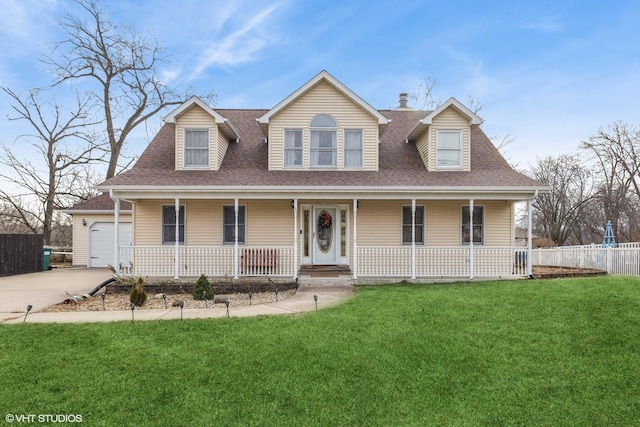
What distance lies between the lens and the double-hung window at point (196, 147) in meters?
14.1

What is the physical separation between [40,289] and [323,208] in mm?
9125

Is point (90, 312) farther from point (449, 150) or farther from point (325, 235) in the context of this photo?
point (449, 150)

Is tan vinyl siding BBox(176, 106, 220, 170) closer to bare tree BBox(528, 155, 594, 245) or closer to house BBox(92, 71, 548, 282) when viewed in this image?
house BBox(92, 71, 548, 282)

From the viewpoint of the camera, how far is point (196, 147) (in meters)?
14.1

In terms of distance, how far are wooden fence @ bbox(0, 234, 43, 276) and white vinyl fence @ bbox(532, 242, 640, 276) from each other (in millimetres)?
22555

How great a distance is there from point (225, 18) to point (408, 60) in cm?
1194

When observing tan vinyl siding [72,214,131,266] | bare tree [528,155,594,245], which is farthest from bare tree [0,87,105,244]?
bare tree [528,155,594,245]

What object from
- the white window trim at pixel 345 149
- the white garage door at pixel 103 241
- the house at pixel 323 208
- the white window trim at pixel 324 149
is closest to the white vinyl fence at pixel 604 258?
the house at pixel 323 208

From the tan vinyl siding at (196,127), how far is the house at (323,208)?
0.04 metres

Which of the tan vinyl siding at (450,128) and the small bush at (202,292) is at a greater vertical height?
the tan vinyl siding at (450,128)

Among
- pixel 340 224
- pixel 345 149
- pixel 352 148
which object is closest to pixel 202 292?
pixel 340 224

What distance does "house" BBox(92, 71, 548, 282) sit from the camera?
42.1 ft

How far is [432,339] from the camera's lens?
21.4 ft

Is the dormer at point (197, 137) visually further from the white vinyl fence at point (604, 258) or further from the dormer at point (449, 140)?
the white vinyl fence at point (604, 258)
